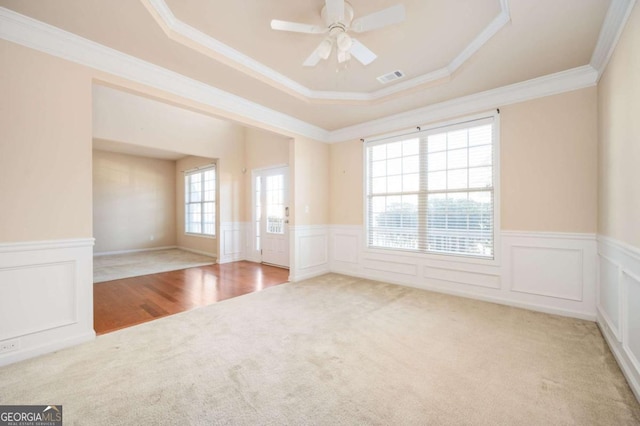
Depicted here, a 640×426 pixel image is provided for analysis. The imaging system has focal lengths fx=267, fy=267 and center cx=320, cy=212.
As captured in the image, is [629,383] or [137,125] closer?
[629,383]

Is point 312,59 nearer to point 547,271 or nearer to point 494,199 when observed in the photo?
point 494,199

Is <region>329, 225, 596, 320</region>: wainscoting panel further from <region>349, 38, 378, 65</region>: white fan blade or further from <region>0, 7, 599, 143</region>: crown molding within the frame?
<region>349, 38, 378, 65</region>: white fan blade

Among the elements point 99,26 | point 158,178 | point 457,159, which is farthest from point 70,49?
point 158,178

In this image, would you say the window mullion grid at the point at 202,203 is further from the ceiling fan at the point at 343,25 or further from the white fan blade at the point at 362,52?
the white fan blade at the point at 362,52

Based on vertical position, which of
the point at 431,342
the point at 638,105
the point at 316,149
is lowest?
the point at 431,342

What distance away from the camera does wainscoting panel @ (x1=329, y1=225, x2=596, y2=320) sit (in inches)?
118

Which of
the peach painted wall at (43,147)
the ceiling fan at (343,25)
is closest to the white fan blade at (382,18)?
the ceiling fan at (343,25)

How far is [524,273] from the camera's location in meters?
3.33

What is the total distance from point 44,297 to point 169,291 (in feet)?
5.86

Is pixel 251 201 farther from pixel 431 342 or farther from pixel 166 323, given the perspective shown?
pixel 431 342

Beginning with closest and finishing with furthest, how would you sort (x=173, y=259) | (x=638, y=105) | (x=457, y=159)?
(x=638, y=105) < (x=457, y=159) < (x=173, y=259)

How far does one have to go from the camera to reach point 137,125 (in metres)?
5.42

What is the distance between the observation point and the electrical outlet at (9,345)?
209 cm

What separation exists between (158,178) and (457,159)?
26.7 feet
